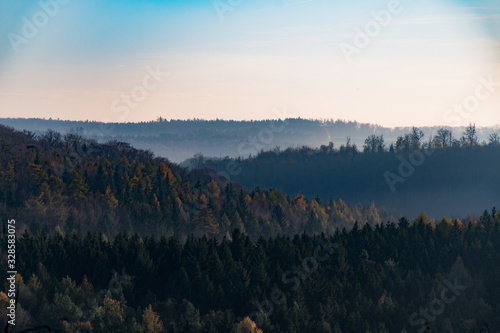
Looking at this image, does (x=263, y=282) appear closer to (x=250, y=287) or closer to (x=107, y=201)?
(x=250, y=287)

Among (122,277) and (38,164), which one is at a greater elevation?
(38,164)

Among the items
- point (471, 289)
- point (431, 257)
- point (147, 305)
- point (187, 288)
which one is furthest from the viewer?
point (431, 257)

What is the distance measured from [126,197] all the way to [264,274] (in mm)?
87543

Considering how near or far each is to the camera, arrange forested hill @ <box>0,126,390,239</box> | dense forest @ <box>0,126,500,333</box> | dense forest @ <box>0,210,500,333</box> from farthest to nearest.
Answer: forested hill @ <box>0,126,390,239</box> → dense forest @ <box>0,126,500,333</box> → dense forest @ <box>0,210,500,333</box>

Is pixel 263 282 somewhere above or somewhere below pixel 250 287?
above

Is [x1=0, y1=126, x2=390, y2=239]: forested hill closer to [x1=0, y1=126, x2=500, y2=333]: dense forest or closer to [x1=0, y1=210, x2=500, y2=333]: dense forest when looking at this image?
[x1=0, y1=126, x2=500, y2=333]: dense forest

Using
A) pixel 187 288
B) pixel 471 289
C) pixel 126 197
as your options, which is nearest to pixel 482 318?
pixel 471 289

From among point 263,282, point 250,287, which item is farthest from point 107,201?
point 250,287

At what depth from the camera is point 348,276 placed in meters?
109

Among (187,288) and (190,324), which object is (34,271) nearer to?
(187,288)

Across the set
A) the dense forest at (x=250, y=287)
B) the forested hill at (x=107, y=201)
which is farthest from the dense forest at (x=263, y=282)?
the forested hill at (x=107, y=201)

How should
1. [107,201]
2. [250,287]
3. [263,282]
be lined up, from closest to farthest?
[250,287], [263,282], [107,201]

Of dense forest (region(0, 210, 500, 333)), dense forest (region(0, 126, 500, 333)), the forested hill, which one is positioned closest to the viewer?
dense forest (region(0, 210, 500, 333))

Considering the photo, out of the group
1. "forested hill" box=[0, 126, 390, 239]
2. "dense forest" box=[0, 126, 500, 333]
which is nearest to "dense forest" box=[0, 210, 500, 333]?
"dense forest" box=[0, 126, 500, 333]
